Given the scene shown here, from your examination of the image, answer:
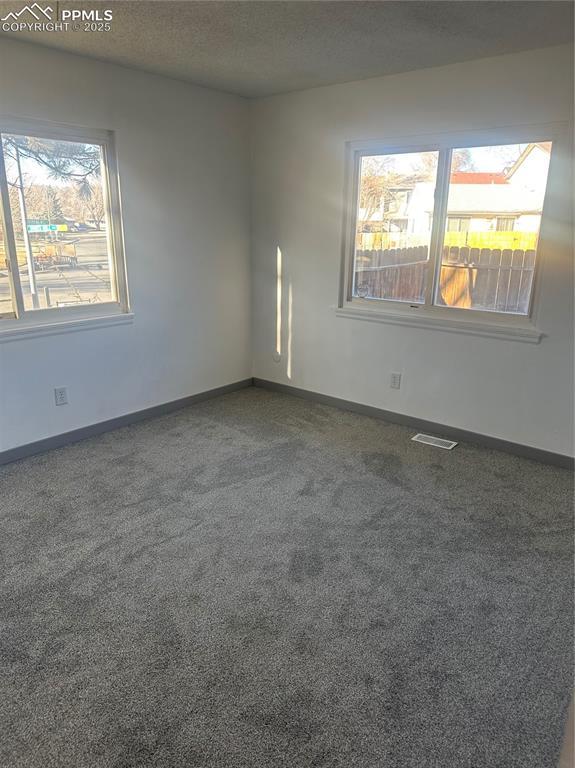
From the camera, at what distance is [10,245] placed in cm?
320

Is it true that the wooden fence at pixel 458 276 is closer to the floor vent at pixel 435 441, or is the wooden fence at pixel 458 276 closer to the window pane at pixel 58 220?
the floor vent at pixel 435 441

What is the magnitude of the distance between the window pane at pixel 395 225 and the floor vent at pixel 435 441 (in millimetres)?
1042

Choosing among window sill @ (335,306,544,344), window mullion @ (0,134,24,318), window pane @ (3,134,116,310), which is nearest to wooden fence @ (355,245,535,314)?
window sill @ (335,306,544,344)

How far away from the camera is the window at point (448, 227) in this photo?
331 centimetres

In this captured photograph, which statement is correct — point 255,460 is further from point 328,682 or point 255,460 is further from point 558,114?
point 558,114

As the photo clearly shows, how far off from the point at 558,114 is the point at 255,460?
283 cm

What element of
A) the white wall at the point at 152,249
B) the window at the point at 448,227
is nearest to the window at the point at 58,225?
the white wall at the point at 152,249

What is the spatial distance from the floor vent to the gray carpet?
201 millimetres

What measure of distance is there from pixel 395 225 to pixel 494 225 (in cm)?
75

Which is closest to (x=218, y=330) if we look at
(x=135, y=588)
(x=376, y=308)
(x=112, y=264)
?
(x=112, y=264)

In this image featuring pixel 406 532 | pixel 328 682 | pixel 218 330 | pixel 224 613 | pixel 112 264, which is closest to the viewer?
pixel 328 682

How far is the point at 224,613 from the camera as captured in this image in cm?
211

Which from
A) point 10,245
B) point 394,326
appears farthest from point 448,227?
point 10,245

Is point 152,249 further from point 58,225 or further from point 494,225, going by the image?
point 494,225
